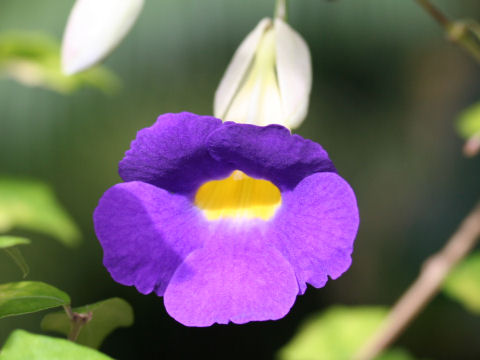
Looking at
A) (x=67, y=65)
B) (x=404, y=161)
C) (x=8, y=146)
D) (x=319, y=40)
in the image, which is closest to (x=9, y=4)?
(x=8, y=146)

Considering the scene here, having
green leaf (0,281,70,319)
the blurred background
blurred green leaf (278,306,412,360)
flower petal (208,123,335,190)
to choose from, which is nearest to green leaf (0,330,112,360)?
green leaf (0,281,70,319)

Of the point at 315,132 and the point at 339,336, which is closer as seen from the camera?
the point at 339,336

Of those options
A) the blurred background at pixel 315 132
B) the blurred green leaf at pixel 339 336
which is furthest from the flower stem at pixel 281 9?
the blurred background at pixel 315 132

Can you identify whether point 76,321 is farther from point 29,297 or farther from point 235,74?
point 235,74

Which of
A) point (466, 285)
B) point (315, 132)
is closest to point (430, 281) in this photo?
point (466, 285)

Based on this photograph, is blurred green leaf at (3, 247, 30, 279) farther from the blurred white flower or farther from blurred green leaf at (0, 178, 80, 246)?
blurred green leaf at (0, 178, 80, 246)
